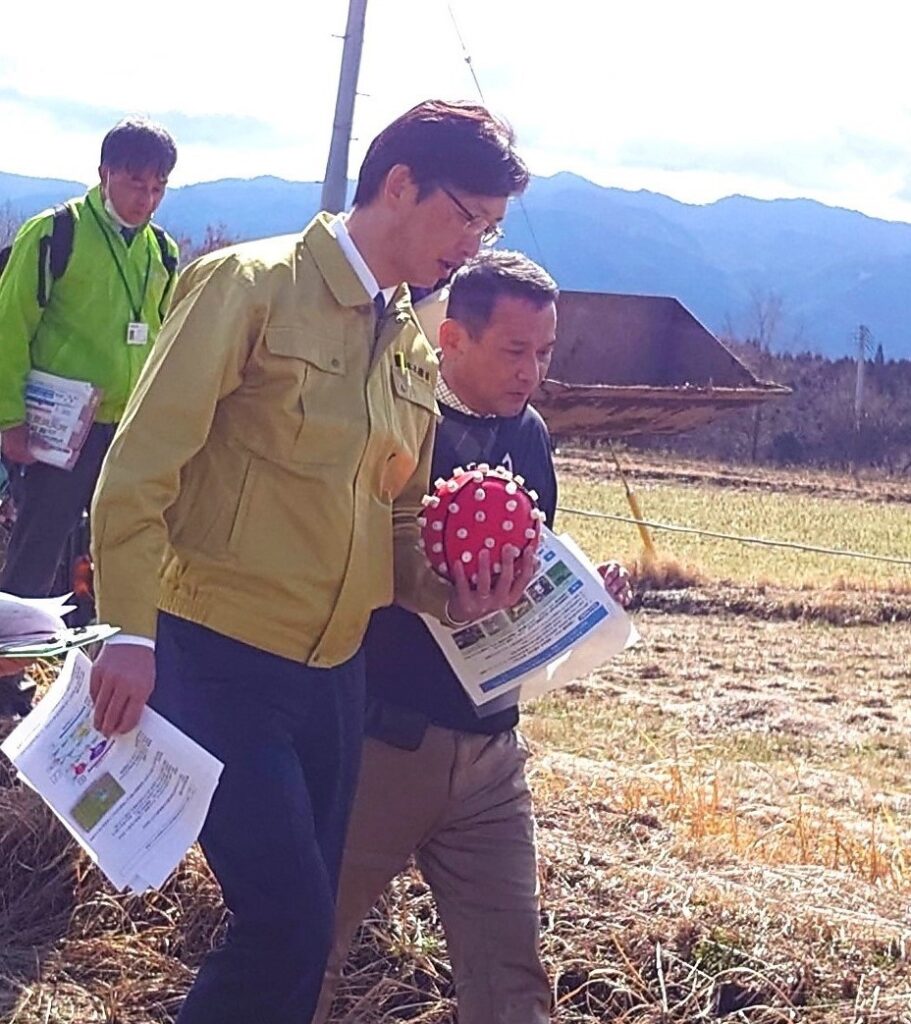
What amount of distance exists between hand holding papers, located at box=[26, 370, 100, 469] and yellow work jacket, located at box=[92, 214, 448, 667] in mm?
2374

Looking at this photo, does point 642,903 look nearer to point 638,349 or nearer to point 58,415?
point 58,415

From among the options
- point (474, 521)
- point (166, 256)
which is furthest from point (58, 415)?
point (474, 521)

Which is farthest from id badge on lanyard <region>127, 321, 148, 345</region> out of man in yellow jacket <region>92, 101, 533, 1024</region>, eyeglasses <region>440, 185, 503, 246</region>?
eyeglasses <region>440, 185, 503, 246</region>

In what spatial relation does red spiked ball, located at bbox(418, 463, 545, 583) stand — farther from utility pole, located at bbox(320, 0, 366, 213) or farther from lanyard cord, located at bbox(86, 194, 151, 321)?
utility pole, located at bbox(320, 0, 366, 213)

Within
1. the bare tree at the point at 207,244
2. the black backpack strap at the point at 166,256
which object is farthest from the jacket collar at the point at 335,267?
the bare tree at the point at 207,244

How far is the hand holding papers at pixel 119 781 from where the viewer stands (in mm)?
2303

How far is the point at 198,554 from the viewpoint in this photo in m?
2.49

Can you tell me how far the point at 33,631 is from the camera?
7.91 ft

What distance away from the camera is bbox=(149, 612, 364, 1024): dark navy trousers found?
2.37 metres

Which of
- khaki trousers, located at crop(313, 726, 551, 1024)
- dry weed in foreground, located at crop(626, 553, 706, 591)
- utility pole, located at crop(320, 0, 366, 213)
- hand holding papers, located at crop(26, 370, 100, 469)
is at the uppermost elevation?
utility pole, located at crop(320, 0, 366, 213)

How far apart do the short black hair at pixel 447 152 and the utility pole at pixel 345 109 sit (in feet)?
19.3

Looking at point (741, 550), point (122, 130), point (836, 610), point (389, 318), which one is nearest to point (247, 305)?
point (389, 318)

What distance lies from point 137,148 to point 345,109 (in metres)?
4.02

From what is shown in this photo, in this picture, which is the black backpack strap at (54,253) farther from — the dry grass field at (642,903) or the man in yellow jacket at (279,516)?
the man in yellow jacket at (279,516)
